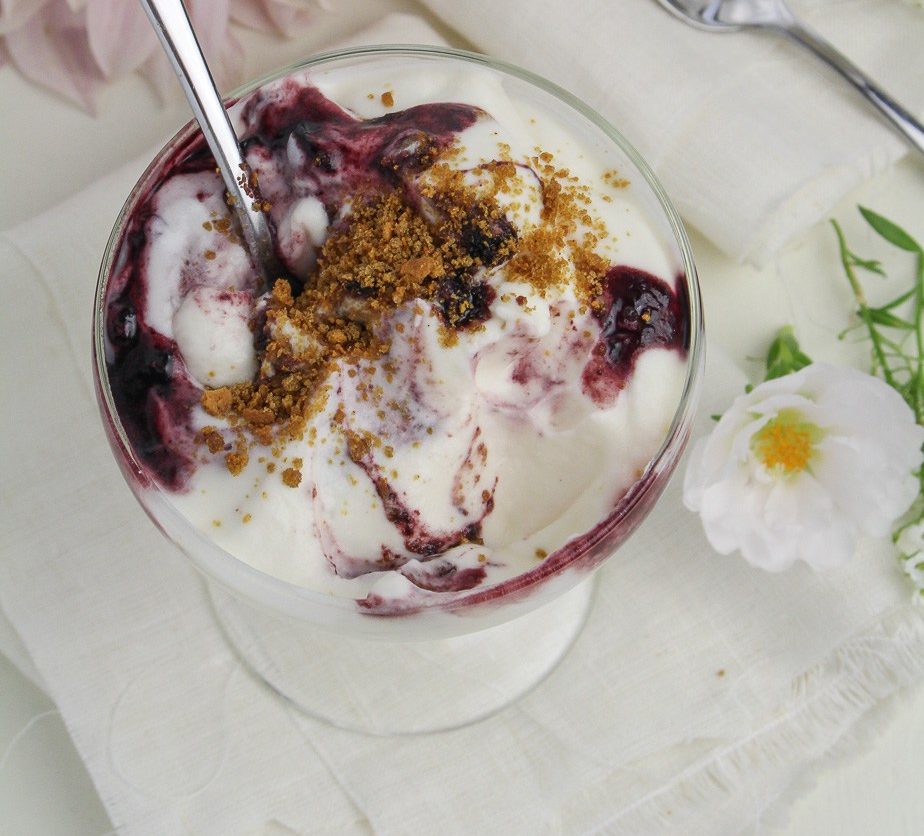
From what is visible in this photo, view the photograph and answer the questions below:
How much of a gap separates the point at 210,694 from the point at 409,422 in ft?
2.32

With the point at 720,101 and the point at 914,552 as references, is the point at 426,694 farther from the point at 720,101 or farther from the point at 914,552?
the point at 720,101

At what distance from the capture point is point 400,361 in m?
1.22

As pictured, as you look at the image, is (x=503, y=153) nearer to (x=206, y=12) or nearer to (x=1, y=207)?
(x=206, y=12)

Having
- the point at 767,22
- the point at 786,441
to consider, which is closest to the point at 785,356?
the point at 786,441

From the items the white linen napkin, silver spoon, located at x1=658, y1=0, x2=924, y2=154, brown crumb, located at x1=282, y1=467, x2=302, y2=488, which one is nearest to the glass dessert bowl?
brown crumb, located at x1=282, y1=467, x2=302, y2=488

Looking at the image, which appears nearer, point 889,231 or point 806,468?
point 806,468

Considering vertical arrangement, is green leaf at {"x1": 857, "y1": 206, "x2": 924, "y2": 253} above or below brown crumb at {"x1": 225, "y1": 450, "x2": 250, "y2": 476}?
above

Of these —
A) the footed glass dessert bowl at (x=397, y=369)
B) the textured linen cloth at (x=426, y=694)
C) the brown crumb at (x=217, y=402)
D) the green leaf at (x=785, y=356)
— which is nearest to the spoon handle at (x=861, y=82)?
the green leaf at (x=785, y=356)

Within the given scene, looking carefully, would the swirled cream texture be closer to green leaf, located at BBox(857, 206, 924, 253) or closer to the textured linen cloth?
the textured linen cloth

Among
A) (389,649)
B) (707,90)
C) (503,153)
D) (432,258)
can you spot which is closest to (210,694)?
(389,649)

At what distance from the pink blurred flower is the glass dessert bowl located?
2.31ft

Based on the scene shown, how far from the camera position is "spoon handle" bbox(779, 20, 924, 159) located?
1.89 m

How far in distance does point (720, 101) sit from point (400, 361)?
97 centimetres

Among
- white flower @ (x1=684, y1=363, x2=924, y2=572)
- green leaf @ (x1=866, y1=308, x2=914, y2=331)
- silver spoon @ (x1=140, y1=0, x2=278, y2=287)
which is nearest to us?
silver spoon @ (x1=140, y1=0, x2=278, y2=287)
